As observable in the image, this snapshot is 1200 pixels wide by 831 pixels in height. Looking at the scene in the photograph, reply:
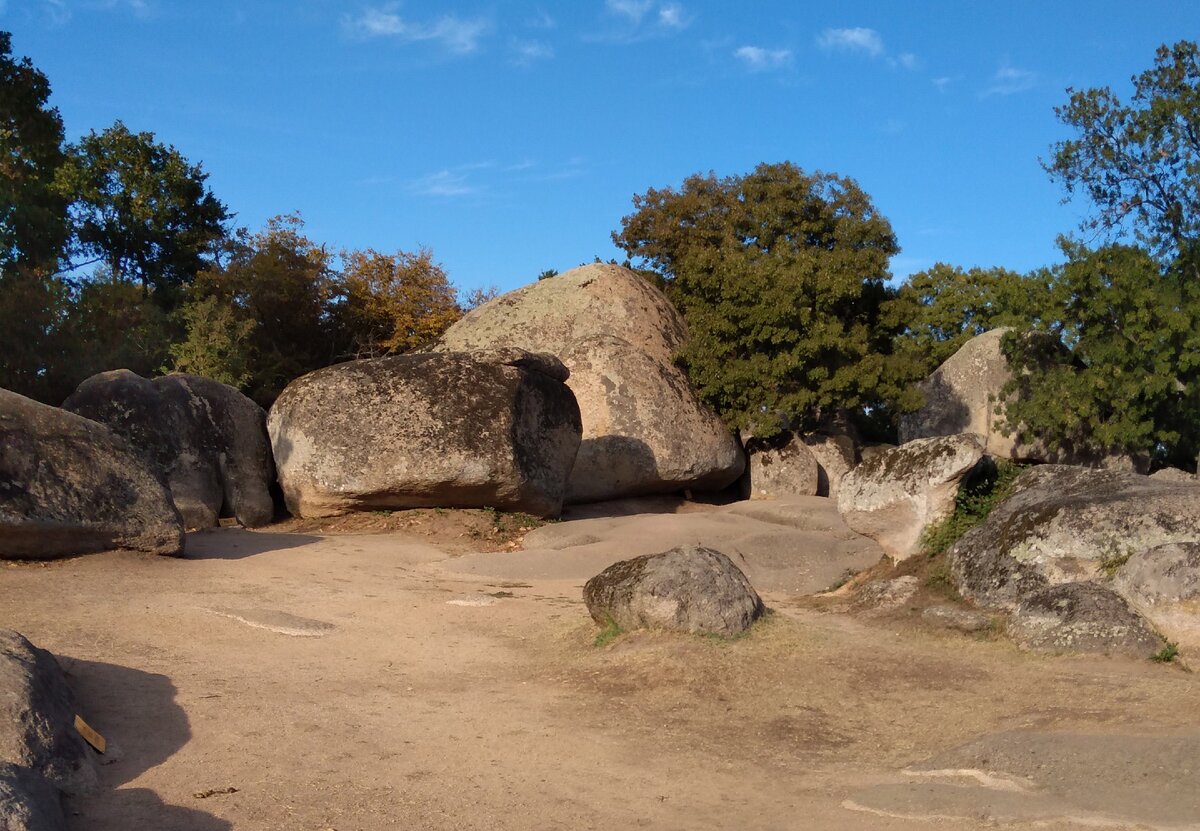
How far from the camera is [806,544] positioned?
14445 mm

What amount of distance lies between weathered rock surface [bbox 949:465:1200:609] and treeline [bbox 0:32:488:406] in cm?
1690

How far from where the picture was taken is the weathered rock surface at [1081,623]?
28.7ft

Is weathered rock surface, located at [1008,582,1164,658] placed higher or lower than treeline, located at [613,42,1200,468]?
lower

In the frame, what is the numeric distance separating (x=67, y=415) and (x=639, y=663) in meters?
7.20

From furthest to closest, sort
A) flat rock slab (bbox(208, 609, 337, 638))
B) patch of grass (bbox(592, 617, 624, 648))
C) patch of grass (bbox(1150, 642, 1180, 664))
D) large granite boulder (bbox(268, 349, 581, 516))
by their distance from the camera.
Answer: large granite boulder (bbox(268, 349, 581, 516)) < flat rock slab (bbox(208, 609, 337, 638)) < patch of grass (bbox(592, 617, 624, 648)) < patch of grass (bbox(1150, 642, 1180, 664))

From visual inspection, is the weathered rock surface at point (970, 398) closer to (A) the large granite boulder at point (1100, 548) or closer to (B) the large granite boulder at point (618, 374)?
(B) the large granite boulder at point (618, 374)

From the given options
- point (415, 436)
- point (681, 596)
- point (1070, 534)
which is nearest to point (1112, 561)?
point (1070, 534)

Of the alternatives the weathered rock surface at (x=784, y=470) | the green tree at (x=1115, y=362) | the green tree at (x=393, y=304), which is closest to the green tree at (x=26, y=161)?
the green tree at (x=393, y=304)

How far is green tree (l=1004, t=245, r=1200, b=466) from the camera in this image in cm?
2067

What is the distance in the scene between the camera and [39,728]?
578 centimetres

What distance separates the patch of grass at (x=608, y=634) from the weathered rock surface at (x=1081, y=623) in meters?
3.25

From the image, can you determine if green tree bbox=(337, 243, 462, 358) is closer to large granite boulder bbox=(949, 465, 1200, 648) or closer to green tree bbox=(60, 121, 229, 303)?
green tree bbox=(60, 121, 229, 303)

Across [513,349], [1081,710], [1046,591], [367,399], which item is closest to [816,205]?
[513,349]

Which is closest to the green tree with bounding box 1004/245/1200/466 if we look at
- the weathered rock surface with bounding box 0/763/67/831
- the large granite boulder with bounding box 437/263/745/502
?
the large granite boulder with bounding box 437/263/745/502
